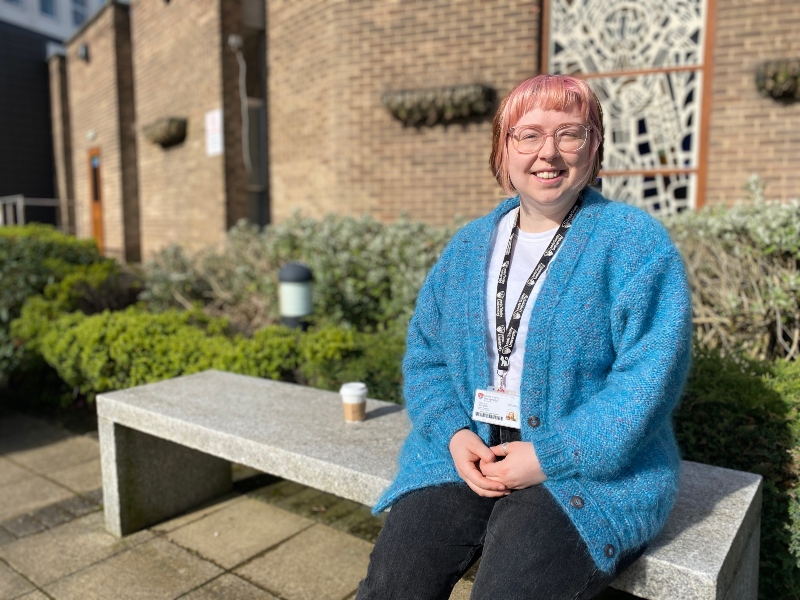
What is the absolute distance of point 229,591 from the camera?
2.56 m

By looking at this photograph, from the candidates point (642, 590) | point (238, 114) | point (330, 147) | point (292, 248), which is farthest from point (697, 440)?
point (238, 114)

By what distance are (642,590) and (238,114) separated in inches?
329

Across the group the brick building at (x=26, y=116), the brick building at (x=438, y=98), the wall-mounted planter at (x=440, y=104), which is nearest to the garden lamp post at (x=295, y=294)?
the brick building at (x=438, y=98)

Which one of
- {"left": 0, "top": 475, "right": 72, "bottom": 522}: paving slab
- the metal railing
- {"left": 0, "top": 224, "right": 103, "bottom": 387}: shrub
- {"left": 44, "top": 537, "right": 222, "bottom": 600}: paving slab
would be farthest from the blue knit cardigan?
the metal railing

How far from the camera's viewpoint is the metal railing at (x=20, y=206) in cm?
1430

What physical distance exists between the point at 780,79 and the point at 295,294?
4.61m

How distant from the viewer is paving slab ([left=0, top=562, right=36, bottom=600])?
2.54 meters

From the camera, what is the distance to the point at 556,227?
172 centimetres

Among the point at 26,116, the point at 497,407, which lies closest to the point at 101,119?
the point at 26,116

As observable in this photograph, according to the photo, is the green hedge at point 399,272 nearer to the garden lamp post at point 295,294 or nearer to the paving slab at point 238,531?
the garden lamp post at point 295,294

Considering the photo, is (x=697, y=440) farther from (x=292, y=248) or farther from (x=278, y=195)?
(x=278, y=195)

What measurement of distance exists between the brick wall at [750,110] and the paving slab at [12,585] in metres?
5.67

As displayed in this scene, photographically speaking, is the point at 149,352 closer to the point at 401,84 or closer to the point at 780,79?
the point at 401,84

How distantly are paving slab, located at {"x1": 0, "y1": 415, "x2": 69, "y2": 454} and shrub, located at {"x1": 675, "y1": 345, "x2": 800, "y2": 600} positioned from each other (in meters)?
4.23
